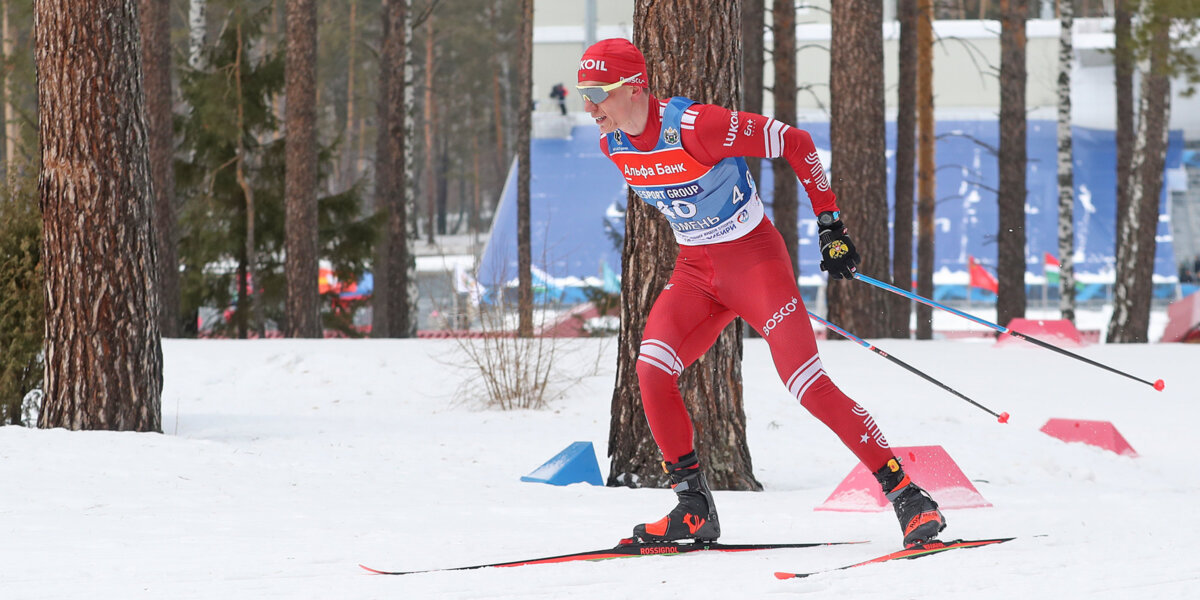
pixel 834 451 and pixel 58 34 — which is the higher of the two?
pixel 58 34

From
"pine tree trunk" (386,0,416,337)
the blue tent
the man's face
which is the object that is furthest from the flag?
the man's face

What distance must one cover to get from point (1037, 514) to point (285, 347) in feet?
25.0

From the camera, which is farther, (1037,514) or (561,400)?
(561,400)

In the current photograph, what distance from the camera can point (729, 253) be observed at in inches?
154

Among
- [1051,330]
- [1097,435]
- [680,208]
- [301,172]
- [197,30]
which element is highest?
[197,30]

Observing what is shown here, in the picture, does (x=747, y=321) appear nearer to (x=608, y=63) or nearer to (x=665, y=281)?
(x=608, y=63)

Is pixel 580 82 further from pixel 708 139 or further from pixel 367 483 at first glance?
pixel 367 483

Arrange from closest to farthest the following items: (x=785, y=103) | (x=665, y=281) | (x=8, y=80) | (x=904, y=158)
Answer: (x=665, y=281)
(x=785, y=103)
(x=904, y=158)
(x=8, y=80)

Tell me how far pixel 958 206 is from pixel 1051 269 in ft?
8.07

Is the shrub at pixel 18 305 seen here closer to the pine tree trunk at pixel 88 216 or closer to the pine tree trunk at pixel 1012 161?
the pine tree trunk at pixel 88 216

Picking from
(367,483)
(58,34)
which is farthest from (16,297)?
(367,483)

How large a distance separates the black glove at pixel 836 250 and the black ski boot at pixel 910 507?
631 millimetres

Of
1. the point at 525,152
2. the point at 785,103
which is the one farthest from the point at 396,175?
Answer: the point at 785,103

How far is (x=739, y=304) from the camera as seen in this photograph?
389 cm
